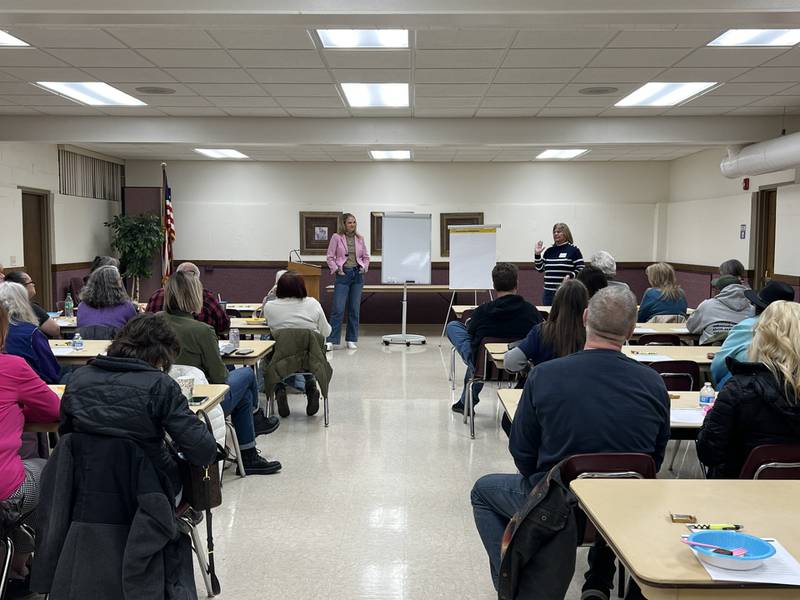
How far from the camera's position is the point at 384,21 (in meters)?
4.72

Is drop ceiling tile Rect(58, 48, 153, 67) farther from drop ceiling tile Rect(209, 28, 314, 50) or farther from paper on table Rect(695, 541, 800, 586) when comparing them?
paper on table Rect(695, 541, 800, 586)

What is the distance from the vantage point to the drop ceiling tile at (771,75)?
6.43 metres

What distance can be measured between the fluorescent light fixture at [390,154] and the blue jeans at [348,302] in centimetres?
218

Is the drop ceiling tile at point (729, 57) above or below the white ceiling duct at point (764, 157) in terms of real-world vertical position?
above

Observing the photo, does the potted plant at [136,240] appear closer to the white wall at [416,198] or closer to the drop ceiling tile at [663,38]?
the white wall at [416,198]

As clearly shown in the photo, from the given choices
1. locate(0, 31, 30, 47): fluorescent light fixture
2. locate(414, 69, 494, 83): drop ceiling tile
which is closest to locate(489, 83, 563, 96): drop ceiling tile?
locate(414, 69, 494, 83): drop ceiling tile

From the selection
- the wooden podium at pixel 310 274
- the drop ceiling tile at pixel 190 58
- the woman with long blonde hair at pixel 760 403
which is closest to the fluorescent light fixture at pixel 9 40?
the drop ceiling tile at pixel 190 58

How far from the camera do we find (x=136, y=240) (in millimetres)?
11875

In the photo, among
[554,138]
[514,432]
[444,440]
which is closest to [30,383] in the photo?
[514,432]

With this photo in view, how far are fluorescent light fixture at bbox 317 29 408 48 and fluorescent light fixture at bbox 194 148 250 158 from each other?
596 centimetres

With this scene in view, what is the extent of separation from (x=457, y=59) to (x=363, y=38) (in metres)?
0.92

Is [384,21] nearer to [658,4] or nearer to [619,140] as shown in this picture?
[658,4]

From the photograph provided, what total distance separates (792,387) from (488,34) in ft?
12.1

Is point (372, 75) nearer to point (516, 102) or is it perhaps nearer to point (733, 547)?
point (516, 102)
